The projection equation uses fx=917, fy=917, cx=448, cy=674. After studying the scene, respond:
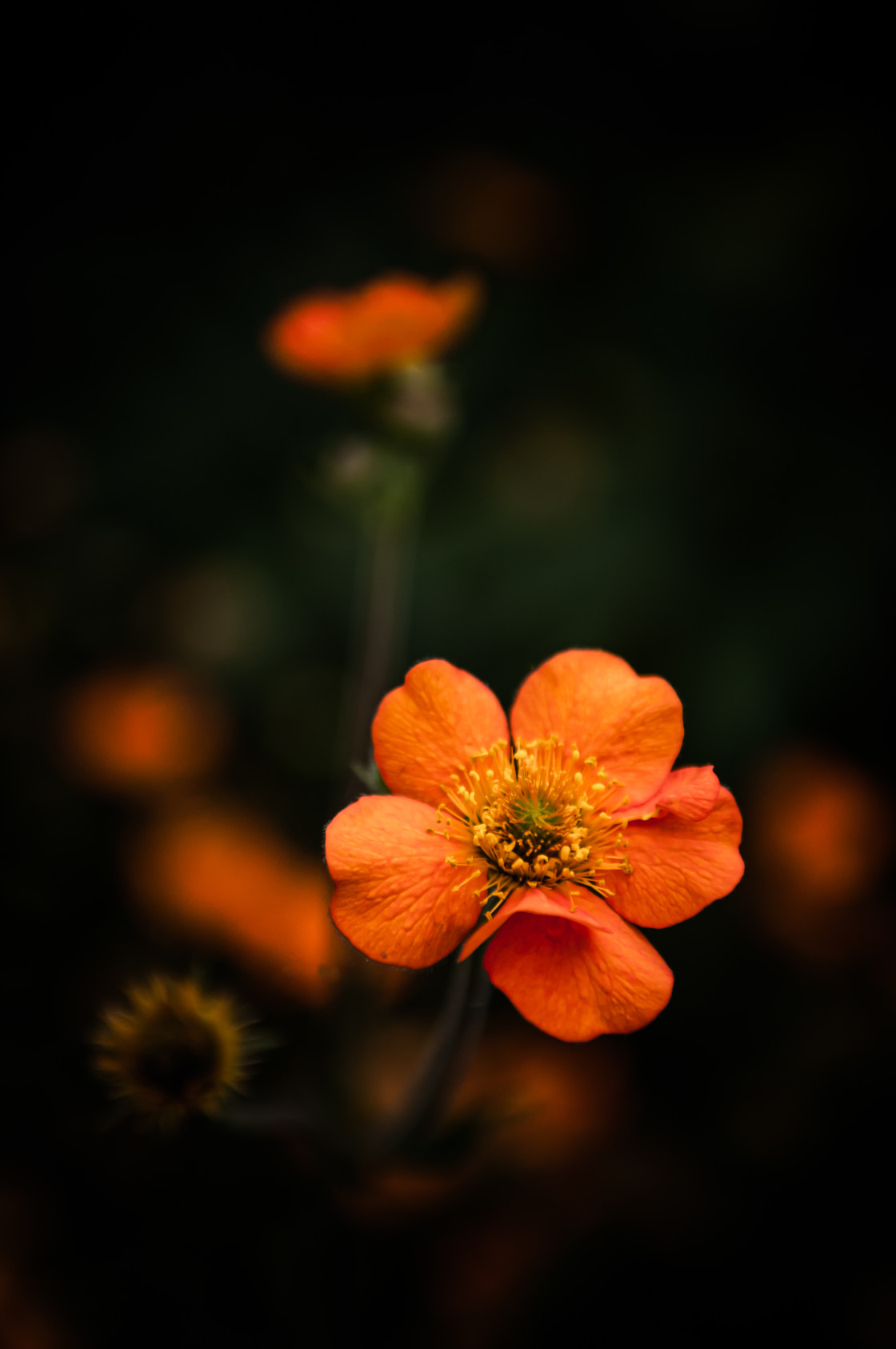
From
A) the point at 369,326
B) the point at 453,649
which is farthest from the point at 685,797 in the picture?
the point at 453,649

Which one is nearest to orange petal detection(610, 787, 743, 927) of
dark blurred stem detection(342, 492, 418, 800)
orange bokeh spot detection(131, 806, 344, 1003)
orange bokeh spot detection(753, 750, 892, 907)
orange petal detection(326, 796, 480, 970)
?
orange petal detection(326, 796, 480, 970)

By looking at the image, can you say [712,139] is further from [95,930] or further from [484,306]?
[95,930]

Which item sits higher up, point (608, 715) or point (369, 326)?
point (369, 326)

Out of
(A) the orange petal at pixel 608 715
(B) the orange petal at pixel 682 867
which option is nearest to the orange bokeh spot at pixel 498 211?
(A) the orange petal at pixel 608 715

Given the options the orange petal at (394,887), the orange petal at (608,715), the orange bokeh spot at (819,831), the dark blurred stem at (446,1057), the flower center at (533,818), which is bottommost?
the dark blurred stem at (446,1057)

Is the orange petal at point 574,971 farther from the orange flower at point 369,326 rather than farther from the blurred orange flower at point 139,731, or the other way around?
the blurred orange flower at point 139,731

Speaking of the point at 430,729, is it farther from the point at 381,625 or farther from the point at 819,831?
the point at 819,831
